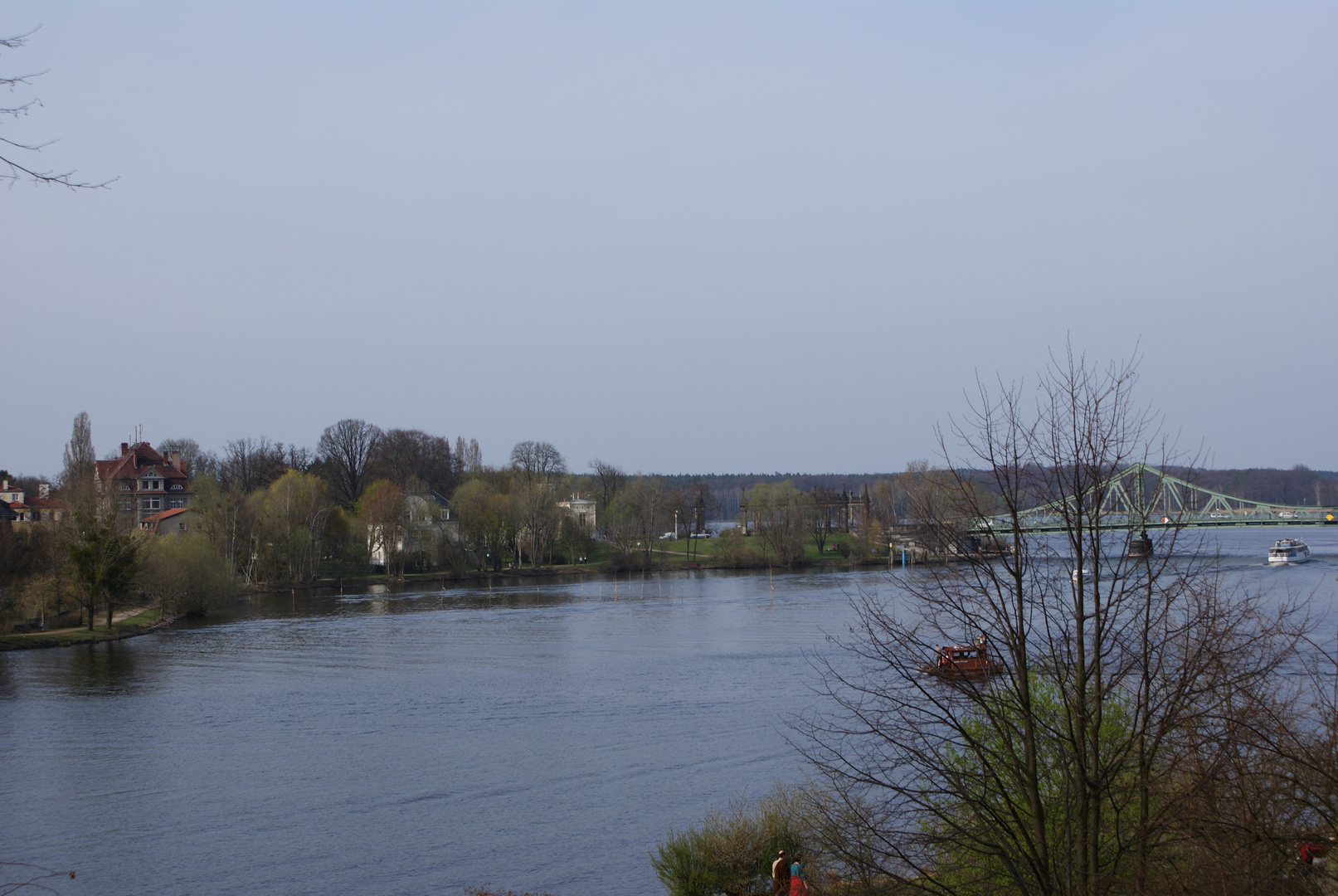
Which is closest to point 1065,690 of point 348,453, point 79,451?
point 79,451

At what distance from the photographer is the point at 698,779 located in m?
21.4

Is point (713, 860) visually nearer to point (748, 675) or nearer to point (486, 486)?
point (748, 675)

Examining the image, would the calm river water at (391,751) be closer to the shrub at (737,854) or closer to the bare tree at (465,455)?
the shrub at (737,854)

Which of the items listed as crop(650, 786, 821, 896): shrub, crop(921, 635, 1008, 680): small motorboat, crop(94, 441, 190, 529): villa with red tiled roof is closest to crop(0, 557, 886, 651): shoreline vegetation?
crop(94, 441, 190, 529): villa with red tiled roof

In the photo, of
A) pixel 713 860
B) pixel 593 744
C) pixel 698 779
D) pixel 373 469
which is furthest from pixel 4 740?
pixel 373 469

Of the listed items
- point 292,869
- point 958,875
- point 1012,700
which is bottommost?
point 292,869

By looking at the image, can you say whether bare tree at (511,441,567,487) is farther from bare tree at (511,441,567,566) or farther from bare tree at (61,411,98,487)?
bare tree at (61,411,98,487)

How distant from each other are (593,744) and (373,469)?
7940 cm

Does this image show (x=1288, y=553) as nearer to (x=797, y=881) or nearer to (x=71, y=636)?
(x=797, y=881)

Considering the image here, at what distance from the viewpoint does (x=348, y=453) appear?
98.1 m

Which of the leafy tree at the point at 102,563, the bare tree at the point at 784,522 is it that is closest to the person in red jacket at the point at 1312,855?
the leafy tree at the point at 102,563

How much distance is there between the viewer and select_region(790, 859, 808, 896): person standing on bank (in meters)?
12.9

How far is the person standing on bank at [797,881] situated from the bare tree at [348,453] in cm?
8858

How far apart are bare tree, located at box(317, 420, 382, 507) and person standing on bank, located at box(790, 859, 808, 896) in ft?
291
